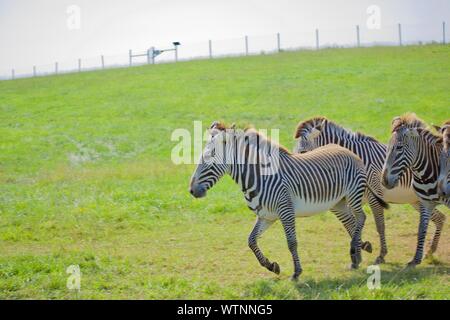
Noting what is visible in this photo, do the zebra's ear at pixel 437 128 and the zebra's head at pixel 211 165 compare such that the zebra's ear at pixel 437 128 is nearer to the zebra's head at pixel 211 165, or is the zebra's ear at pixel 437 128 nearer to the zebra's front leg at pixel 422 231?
the zebra's front leg at pixel 422 231

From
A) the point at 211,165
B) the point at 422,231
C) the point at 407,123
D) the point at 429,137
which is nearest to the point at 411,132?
the point at 407,123

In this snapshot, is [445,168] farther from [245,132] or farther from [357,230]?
[245,132]

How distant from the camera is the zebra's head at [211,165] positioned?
939cm

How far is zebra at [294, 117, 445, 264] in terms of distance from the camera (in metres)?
11.2

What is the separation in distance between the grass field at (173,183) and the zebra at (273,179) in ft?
2.78

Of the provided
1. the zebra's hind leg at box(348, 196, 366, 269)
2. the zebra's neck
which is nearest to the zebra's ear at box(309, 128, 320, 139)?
the zebra's hind leg at box(348, 196, 366, 269)

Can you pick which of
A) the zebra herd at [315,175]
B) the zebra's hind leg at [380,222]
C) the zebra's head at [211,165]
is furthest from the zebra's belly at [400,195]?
the zebra's head at [211,165]

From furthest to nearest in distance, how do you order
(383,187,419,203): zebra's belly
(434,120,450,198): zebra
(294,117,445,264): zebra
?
(383,187,419,203): zebra's belly, (294,117,445,264): zebra, (434,120,450,198): zebra

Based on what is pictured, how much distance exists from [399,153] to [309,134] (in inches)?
107

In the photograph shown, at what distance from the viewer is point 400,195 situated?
1141cm

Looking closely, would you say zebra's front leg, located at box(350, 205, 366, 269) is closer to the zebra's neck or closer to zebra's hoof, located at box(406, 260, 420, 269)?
zebra's hoof, located at box(406, 260, 420, 269)

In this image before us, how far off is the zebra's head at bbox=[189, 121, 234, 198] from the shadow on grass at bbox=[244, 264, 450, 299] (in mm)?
1767
